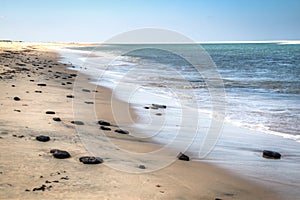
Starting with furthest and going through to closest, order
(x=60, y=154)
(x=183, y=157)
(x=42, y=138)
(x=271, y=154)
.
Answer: (x=271, y=154) → (x=183, y=157) → (x=42, y=138) → (x=60, y=154)

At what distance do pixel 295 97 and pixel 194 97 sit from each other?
4861 millimetres

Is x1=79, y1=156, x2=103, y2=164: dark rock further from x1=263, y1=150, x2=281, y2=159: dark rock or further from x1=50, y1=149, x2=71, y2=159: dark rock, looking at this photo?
x1=263, y1=150, x2=281, y2=159: dark rock

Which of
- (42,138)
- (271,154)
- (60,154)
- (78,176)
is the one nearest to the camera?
(78,176)

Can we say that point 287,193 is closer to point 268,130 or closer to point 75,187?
point 75,187

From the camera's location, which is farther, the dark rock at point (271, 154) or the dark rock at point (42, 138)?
the dark rock at point (271, 154)

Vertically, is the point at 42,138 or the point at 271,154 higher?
the point at 42,138

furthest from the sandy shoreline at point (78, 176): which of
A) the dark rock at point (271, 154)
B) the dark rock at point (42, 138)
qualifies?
the dark rock at point (271, 154)

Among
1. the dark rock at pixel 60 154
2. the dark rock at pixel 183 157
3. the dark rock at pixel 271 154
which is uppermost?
the dark rock at pixel 60 154

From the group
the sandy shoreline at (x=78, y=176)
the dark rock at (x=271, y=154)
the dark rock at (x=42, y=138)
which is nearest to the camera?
the sandy shoreline at (x=78, y=176)

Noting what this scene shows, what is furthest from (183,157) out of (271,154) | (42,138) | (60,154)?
(42,138)

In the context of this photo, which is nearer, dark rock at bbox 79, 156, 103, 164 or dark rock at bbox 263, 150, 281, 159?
dark rock at bbox 79, 156, 103, 164

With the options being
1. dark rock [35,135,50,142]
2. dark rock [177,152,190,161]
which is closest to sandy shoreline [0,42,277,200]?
dark rock [35,135,50,142]

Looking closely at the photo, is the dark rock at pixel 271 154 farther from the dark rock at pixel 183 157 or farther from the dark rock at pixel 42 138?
the dark rock at pixel 42 138

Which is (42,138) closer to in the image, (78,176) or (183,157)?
(78,176)
